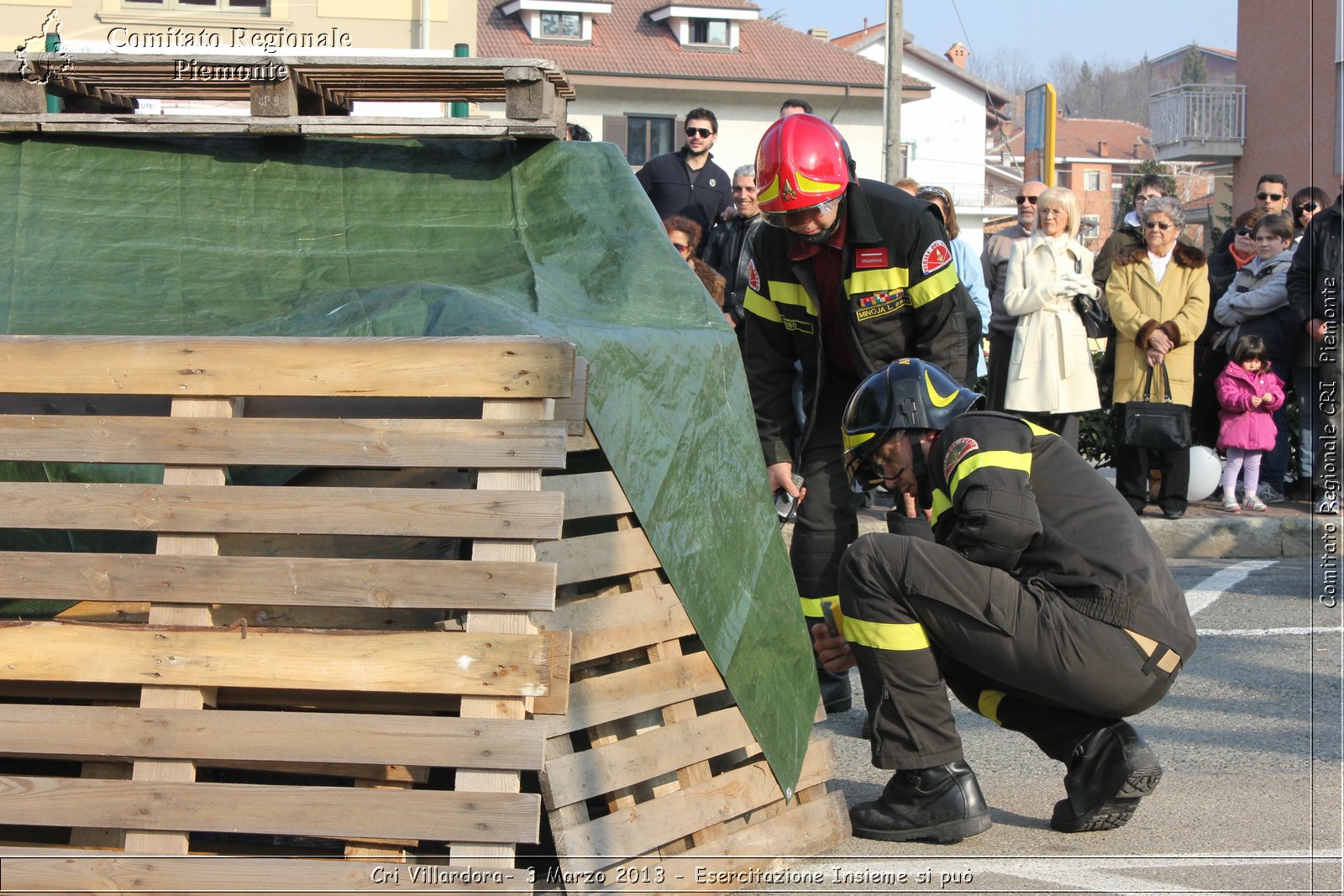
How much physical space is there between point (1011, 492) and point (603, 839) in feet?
4.39

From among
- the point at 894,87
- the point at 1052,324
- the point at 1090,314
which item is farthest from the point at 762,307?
the point at 894,87

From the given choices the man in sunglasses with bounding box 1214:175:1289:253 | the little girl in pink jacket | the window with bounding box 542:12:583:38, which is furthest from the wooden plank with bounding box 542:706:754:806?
the window with bounding box 542:12:583:38

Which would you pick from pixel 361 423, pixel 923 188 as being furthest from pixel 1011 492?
pixel 923 188

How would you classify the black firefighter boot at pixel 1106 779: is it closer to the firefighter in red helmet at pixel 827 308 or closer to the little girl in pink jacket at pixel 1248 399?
the firefighter in red helmet at pixel 827 308

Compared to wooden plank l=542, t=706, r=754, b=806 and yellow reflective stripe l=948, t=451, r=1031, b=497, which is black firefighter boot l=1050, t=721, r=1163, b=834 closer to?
yellow reflective stripe l=948, t=451, r=1031, b=497

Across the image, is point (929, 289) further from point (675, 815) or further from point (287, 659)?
point (287, 659)

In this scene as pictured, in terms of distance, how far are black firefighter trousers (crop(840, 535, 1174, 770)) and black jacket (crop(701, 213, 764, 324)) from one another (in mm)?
3755

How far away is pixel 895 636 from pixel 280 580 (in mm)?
1604

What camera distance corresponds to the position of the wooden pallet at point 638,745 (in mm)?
3096

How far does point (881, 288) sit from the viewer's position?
4.47m

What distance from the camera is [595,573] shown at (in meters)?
3.28

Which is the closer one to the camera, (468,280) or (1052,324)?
(468,280)

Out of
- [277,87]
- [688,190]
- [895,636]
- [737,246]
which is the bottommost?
[895,636]

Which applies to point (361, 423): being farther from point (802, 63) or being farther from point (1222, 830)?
point (802, 63)
